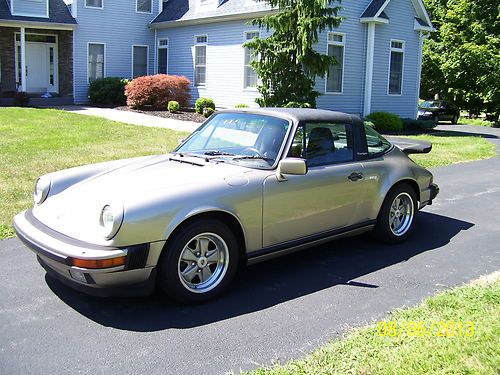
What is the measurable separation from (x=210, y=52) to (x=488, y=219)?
17.3 m

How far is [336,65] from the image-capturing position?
66.2 feet

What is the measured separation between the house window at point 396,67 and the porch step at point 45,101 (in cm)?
1436

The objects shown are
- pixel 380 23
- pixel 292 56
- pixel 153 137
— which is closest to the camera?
pixel 153 137

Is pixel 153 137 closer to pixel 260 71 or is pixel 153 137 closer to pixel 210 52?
pixel 260 71

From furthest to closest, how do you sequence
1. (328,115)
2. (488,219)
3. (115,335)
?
(488,219) → (328,115) → (115,335)

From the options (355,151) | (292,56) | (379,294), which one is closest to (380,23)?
(292,56)

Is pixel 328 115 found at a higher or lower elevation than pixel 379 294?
higher

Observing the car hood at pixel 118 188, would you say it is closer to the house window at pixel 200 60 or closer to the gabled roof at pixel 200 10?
the gabled roof at pixel 200 10

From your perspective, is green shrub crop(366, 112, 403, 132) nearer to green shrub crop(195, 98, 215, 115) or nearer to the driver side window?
green shrub crop(195, 98, 215, 115)

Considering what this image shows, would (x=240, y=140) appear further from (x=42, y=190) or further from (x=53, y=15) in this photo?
(x=53, y=15)

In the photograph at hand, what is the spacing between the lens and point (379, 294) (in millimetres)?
4680

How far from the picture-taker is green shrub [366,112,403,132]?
20.1 metres

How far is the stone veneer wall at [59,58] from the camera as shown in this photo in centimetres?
2472

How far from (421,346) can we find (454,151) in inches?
505
